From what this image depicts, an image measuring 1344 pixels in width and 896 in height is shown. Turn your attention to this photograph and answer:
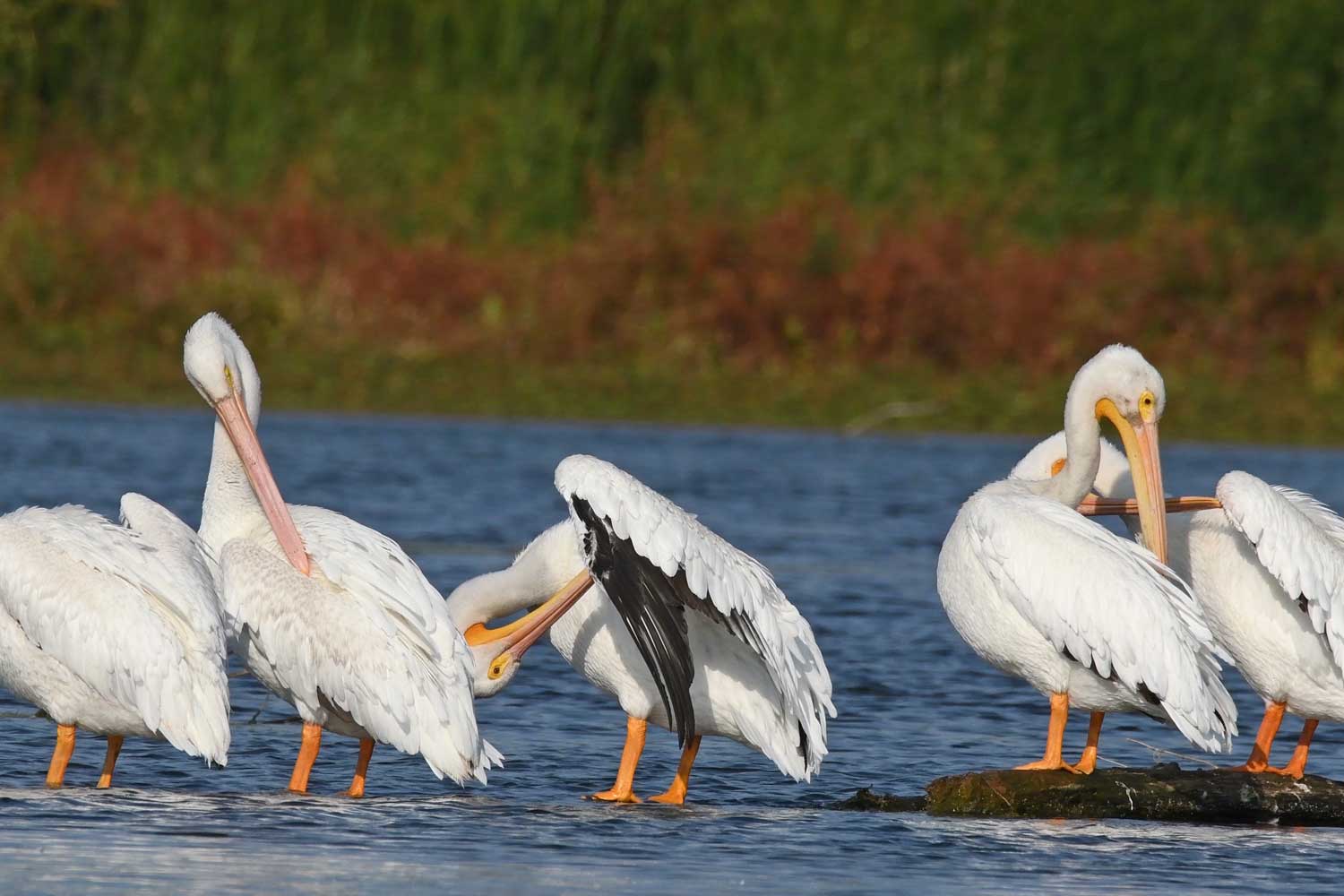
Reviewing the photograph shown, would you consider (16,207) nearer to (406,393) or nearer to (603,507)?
(406,393)

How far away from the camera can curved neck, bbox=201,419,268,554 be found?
24.0 feet

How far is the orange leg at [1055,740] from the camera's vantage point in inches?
276

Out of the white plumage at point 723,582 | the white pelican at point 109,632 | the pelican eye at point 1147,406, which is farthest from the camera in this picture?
the pelican eye at point 1147,406

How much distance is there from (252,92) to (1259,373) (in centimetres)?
875

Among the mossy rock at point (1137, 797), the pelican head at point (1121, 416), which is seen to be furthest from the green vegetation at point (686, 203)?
the mossy rock at point (1137, 797)

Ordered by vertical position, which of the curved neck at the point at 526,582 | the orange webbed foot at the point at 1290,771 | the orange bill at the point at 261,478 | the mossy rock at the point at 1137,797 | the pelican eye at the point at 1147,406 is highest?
the pelican eye at the point at 1147,406

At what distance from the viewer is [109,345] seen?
19172 mm

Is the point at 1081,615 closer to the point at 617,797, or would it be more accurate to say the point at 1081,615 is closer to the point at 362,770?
the point at 617,797

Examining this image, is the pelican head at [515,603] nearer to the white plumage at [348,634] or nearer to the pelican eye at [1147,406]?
the white plumage at [348,634]

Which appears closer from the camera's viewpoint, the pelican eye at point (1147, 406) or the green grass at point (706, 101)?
the pelican eye at point (1147, 406)

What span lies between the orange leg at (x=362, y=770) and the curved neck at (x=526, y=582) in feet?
1.67

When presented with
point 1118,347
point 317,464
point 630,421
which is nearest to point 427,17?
point 630,421

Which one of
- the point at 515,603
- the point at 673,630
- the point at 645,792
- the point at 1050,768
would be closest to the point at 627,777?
the point at 645,792

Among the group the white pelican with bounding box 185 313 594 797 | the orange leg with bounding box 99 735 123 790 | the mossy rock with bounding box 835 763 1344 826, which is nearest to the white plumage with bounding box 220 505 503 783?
the white pelican with bounding box 185 313 594 797
